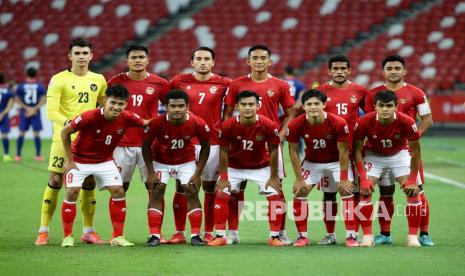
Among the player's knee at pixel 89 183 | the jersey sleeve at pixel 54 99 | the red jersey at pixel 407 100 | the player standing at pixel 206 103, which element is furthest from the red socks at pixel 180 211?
the red jersey at pixel 407 100

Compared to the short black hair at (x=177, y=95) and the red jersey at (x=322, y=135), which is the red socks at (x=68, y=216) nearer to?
the short black hair at (x=177, y=95)

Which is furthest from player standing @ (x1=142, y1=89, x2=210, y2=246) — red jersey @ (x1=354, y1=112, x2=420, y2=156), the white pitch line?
the white pitch line

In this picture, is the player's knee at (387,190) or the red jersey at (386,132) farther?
the player's knee at (387,190)

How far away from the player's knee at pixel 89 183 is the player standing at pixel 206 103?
35.4 inches

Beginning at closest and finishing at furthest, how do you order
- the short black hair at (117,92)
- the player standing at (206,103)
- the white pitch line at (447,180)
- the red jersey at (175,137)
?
1. the short black hair at (117,92)
2. the red jersey at (175,137)
3. the player standing at (206,103)
4. the white pitch line at (447,180)

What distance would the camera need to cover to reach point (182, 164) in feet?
32.2

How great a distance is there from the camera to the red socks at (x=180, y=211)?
10.0m

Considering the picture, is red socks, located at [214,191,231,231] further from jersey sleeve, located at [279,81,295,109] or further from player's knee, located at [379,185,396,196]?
player's knee, located at [379,185,396,196]

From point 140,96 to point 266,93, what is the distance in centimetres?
137

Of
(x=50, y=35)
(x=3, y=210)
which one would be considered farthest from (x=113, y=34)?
(x=3, y=210)

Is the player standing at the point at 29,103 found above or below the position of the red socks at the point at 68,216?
above

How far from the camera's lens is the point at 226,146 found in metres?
9.73

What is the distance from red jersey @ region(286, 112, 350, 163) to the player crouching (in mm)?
1577

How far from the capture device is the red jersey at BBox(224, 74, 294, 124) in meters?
10.2
